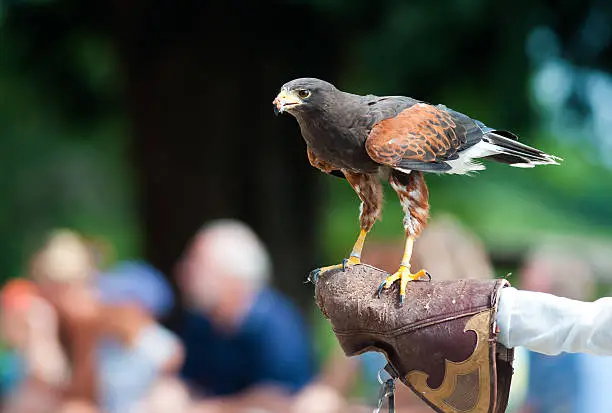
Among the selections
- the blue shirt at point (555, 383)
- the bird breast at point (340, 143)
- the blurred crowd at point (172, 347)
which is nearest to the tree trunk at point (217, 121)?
the blurred crowd at point (172, 347)

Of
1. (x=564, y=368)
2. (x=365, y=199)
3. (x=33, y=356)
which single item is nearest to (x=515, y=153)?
(x=365, y=199)

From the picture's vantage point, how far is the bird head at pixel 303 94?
67.9 inches

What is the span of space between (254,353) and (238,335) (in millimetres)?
115

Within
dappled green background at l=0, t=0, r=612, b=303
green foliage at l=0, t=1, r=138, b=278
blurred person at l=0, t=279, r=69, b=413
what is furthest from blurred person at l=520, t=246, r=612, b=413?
green foliage at l=0, t=1, r=138, b=278

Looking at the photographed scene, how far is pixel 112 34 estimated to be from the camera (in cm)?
611

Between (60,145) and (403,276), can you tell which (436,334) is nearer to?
(403,276)

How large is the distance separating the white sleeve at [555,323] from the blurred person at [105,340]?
9.16 ft

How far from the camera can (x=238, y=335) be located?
4270mm

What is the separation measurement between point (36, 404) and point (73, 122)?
9.27 ft

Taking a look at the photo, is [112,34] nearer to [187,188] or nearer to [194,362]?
[187,188]

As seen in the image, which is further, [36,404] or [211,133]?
[211,133]

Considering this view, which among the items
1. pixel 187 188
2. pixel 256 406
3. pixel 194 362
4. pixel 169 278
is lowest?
pixel 256 406

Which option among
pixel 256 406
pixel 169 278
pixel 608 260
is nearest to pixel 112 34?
pixel 169 278

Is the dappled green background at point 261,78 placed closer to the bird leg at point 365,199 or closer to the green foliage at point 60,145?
the green foliage at point 60,145
